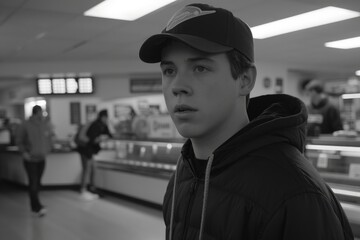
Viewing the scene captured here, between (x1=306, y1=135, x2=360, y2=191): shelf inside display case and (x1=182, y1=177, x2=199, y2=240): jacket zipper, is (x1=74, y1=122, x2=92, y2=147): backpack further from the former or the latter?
(x1=182, y1=177, x2=199, y2=240): jacket zipper

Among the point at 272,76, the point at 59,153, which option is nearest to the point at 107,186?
the point at 59,153

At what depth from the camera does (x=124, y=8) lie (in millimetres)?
4805

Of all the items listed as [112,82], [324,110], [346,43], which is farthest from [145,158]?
[346,43]

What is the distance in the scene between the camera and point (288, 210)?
0.83m

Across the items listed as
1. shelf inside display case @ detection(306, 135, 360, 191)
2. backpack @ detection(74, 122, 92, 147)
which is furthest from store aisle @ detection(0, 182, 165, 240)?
shelf inside display case @ detection(306, 135, 360, 191)

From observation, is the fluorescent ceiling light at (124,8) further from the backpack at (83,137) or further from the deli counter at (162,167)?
the backpack at (83,137)

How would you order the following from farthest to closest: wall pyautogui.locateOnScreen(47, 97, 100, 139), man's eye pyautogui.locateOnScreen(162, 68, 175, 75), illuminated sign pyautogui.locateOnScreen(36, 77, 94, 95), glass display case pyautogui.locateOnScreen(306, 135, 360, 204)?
wall pyautogui.locateOnScreen(47, 97, 100, 139), illuminated sign pyautogui.locateOnScreen(36, 77, 94, 95), glass display case pyautogui.locateOnScreen(306, 135, 360, 204), man's eye pyautogui.locateOnScreen(162, 68, 175, 75)

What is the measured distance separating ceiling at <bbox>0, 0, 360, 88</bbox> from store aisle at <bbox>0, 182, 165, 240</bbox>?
2819 mm

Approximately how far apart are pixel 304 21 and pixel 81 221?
14.2 ft

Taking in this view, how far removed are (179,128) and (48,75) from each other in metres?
8.75

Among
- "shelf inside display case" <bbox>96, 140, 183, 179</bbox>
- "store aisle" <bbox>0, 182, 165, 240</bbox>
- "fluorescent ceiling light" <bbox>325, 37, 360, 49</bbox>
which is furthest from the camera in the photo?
"fluorescent ceiling light" <bbox>325, 37, 360, 49</bbox>

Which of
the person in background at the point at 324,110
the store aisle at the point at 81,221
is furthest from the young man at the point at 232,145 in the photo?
the person in background at the point at 324,110

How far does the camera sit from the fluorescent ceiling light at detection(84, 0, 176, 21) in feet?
14.9

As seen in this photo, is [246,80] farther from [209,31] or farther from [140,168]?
[140,168]
